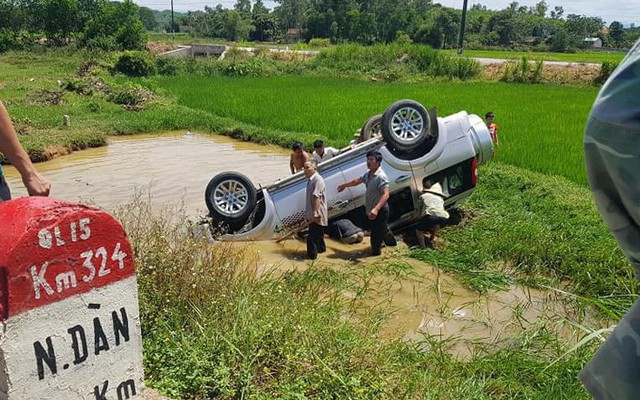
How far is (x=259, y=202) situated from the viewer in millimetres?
7984

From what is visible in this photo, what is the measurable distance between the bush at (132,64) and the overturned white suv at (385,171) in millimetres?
25900

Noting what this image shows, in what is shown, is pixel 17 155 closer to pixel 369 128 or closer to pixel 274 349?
pixel 274 349

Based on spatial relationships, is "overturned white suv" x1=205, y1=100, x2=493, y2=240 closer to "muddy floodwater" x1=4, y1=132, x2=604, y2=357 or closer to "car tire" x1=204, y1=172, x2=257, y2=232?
"car tire" x1=204, y1=172, x2=257, y2=232

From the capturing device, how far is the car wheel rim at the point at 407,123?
7953 mm

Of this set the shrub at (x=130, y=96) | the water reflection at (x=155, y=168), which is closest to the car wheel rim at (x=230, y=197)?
the water reflection at (x=155, y=168)

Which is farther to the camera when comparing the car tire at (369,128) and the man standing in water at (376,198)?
the car tire at (369,128)

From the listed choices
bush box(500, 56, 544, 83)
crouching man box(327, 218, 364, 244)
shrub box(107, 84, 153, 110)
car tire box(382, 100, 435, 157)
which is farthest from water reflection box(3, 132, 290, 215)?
bush box(500, 56, 544, 83)

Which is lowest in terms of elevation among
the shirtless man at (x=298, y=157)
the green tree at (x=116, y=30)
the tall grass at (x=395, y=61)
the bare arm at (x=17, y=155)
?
the shirtless man at (x=298, y=157)

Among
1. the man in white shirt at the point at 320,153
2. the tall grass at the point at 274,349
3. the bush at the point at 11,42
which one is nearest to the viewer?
the tall grass at the point at 274,349

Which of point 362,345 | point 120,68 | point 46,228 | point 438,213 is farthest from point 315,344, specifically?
point 120,68

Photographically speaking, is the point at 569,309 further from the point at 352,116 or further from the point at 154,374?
the point at 352,116

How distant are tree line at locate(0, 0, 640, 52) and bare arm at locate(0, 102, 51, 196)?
42187 millimetres

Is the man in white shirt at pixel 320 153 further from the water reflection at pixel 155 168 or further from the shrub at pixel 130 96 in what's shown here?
the shrub at pixel 130 96

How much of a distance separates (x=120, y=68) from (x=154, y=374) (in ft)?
101
